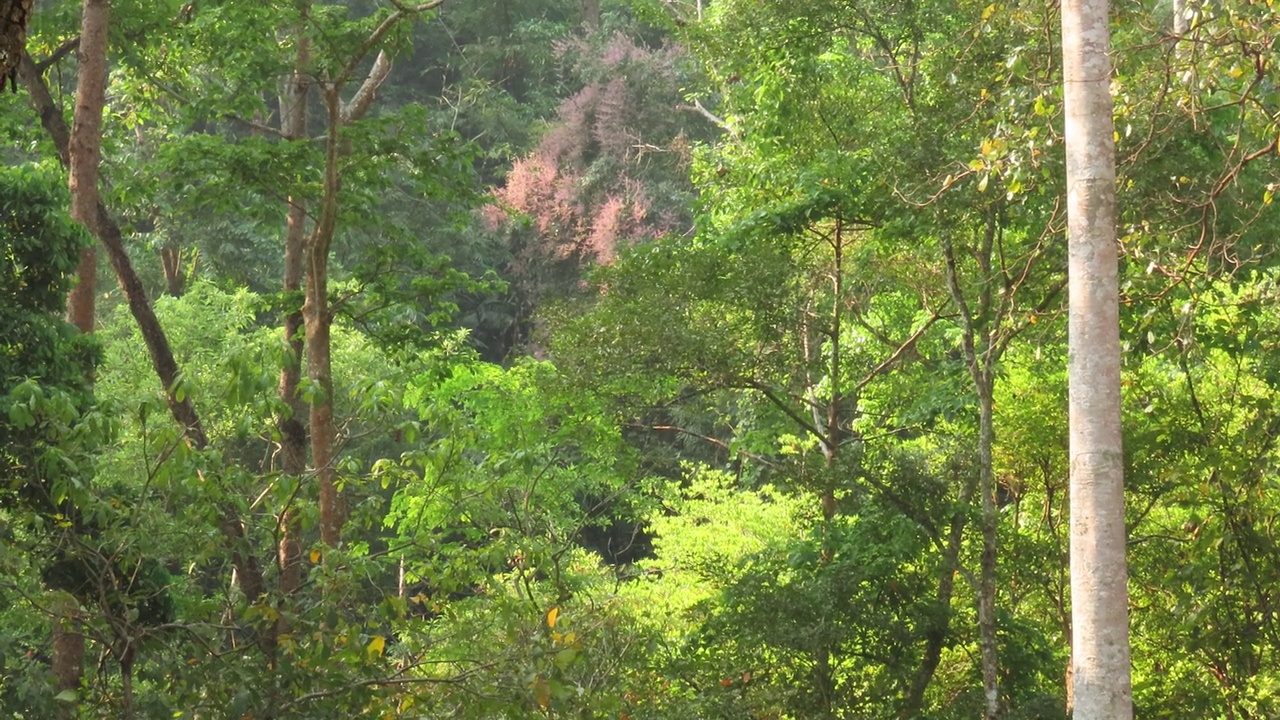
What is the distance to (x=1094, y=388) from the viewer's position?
5281 millimetres

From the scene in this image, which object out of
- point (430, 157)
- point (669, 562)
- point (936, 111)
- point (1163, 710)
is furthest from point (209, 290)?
point (1163, 710)

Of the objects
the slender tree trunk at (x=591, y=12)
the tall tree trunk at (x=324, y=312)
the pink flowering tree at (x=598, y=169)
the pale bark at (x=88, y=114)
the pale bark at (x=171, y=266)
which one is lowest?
the tall tree trunk at (x=324, y=312)

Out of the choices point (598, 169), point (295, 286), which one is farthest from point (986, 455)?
point (598, 169)

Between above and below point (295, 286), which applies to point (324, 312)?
below

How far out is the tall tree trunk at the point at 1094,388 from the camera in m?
5.11

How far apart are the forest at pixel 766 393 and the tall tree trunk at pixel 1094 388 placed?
15 mm

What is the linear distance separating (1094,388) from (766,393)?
185 inches

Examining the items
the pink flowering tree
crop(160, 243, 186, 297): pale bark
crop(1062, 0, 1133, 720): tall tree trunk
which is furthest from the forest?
the pink flowering tree

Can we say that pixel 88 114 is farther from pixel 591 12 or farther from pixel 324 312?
pixel 591 12

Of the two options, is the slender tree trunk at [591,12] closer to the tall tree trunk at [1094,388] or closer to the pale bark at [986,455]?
the pale bark at [986,455]

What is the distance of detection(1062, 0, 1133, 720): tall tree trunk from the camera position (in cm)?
511

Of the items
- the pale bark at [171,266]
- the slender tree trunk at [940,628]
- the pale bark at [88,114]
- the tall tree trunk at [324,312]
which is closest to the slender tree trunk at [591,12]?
the pale bark at [171,266]

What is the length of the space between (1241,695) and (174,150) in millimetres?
7753

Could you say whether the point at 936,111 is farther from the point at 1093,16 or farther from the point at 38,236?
the point at 38,236
